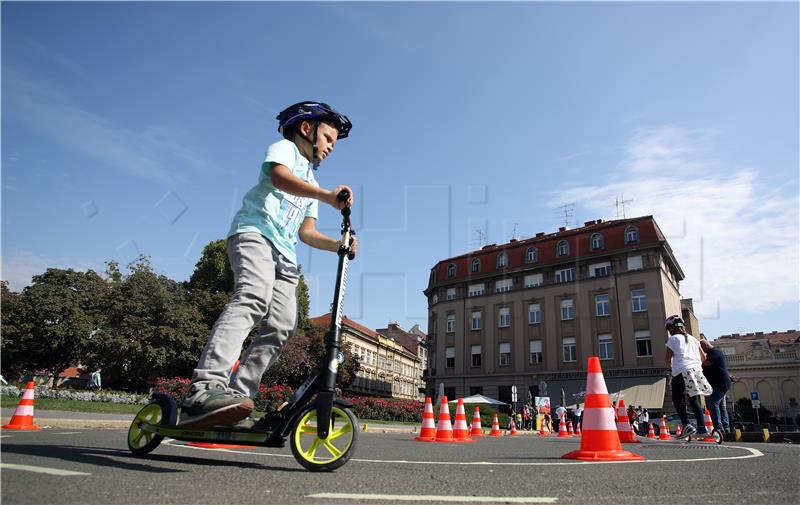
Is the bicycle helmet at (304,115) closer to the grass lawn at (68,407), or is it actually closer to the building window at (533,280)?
the grass lawn at (68,407)

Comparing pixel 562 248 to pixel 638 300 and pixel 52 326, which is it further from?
pixel 52 326

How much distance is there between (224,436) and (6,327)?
4625cm

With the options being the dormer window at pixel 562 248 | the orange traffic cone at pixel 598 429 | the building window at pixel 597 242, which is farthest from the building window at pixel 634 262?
the orange traffic cone at pixel 598 429

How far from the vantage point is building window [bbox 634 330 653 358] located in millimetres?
38500

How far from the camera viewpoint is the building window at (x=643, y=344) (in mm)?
38500

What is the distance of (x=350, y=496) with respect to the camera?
2.10 m

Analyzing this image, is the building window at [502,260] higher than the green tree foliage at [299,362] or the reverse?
higher

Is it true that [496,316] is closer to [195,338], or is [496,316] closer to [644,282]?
[644,282]

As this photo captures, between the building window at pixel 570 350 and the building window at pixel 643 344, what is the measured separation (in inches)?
197

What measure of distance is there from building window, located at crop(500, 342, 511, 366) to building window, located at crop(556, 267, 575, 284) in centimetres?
748

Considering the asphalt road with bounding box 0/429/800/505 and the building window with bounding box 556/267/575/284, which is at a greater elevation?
the building window with bounding box 556/267/575/284

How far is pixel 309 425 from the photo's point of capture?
301 cm

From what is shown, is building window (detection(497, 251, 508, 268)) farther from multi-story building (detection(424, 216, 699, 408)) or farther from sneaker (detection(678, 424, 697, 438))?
sneaker (detection(678, 424, 697, 438))

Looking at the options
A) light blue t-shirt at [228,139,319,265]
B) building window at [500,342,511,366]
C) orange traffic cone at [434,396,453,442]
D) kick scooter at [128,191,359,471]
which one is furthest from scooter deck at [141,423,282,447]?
building window at [500,342,511,366]
